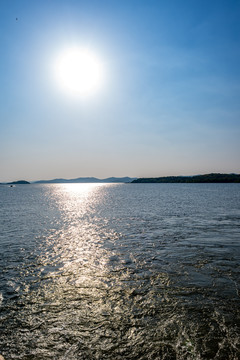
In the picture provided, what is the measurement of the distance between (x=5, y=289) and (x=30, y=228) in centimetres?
1900

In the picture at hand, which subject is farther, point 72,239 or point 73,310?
point 72,239

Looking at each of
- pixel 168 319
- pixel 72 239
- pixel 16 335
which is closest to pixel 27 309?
pixel 16 335

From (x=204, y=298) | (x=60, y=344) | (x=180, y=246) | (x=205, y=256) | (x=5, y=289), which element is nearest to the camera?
(x=60, y=344)

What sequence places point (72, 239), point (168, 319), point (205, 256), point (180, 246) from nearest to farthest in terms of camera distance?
point (168, 319) < point (205, 256) < point (180, 246) < point (72, 239)

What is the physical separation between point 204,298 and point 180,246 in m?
10.1

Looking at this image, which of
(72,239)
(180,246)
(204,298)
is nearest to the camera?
(204,298)

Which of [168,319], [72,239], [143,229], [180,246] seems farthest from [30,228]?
[168,319]

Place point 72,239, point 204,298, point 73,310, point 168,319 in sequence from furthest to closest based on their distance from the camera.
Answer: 1. point 72,239
2. point 204,298
3. point 73,310
4. point 168,319

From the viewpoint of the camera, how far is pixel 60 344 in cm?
877

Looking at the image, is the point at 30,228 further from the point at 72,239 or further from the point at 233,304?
the point at 233,304

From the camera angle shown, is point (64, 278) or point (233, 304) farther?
point (64, 278)

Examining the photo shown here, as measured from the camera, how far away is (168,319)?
10273 millimetres

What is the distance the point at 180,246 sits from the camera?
72.1ft

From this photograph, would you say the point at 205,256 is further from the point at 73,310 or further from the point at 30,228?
the point at 30,228
